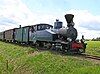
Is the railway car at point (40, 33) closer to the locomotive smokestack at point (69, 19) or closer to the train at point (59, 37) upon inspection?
the train at point (59, 37)

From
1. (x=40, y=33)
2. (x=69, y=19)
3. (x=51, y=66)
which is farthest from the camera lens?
(x=40, y=33)

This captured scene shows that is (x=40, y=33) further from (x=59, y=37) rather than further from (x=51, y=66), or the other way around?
(x=51, y=66)

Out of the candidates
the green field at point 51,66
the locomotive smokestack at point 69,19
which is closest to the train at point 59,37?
the locomotive smokestack at point 69,19

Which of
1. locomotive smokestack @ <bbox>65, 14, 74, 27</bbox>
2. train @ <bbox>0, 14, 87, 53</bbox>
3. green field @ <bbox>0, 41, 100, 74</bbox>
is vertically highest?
locomotive smokestack @ <bbox>65, 14, 74, 27</bbox>

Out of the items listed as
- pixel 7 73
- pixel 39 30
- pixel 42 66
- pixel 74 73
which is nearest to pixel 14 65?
pixel 7 73

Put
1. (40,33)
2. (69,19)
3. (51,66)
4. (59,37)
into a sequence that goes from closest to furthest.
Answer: (51,66) → (69,19) → (59,37) → (40,33)

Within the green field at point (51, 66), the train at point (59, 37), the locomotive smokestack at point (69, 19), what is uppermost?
the locomotive smokestack at point (69, 19)

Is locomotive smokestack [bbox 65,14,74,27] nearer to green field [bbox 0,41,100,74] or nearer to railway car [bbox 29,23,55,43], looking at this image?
railway car [bbox 29,23,55,43]

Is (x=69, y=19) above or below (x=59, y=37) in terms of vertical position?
above

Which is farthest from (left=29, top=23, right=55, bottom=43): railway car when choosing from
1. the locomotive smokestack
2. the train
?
the locomotive smokestack

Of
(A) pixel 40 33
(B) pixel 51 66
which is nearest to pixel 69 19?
(A) pixel 40 33

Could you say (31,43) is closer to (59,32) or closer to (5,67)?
(59,32)

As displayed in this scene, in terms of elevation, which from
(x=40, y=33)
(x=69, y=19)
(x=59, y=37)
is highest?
(x=69, y=19)

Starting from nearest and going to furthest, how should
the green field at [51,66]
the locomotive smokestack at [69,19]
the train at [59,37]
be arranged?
the green field at [51,66], the train at [59,37], the locomotive smokestack at [69,19]
